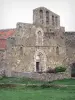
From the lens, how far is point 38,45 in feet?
167

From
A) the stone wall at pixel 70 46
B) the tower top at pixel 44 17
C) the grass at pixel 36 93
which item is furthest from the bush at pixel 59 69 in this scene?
the grass at pixel 36 93

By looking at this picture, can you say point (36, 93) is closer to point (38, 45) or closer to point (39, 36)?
point (38, 45)

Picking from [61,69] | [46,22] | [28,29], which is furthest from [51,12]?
[61,69]

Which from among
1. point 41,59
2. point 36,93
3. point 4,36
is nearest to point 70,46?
point 41,59

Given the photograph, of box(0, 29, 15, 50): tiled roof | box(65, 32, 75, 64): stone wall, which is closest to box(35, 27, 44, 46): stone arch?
box(0, 29, 15, 50): tiled roof

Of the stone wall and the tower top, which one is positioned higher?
the tower top

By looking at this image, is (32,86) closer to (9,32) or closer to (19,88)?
(19,88)

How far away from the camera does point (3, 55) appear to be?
154ft

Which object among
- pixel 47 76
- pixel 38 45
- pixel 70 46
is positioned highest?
pixel 38 45

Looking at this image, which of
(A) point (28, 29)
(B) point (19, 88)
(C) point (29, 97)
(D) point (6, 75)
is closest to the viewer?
(C) point (29, 97)

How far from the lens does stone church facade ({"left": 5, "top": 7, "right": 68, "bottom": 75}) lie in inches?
1901

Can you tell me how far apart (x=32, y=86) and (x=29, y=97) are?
7.67 m

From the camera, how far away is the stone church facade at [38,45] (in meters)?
48.3

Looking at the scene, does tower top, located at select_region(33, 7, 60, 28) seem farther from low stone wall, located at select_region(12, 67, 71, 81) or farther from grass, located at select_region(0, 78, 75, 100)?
grass, located at select_region(0, 78, 75, 100)
